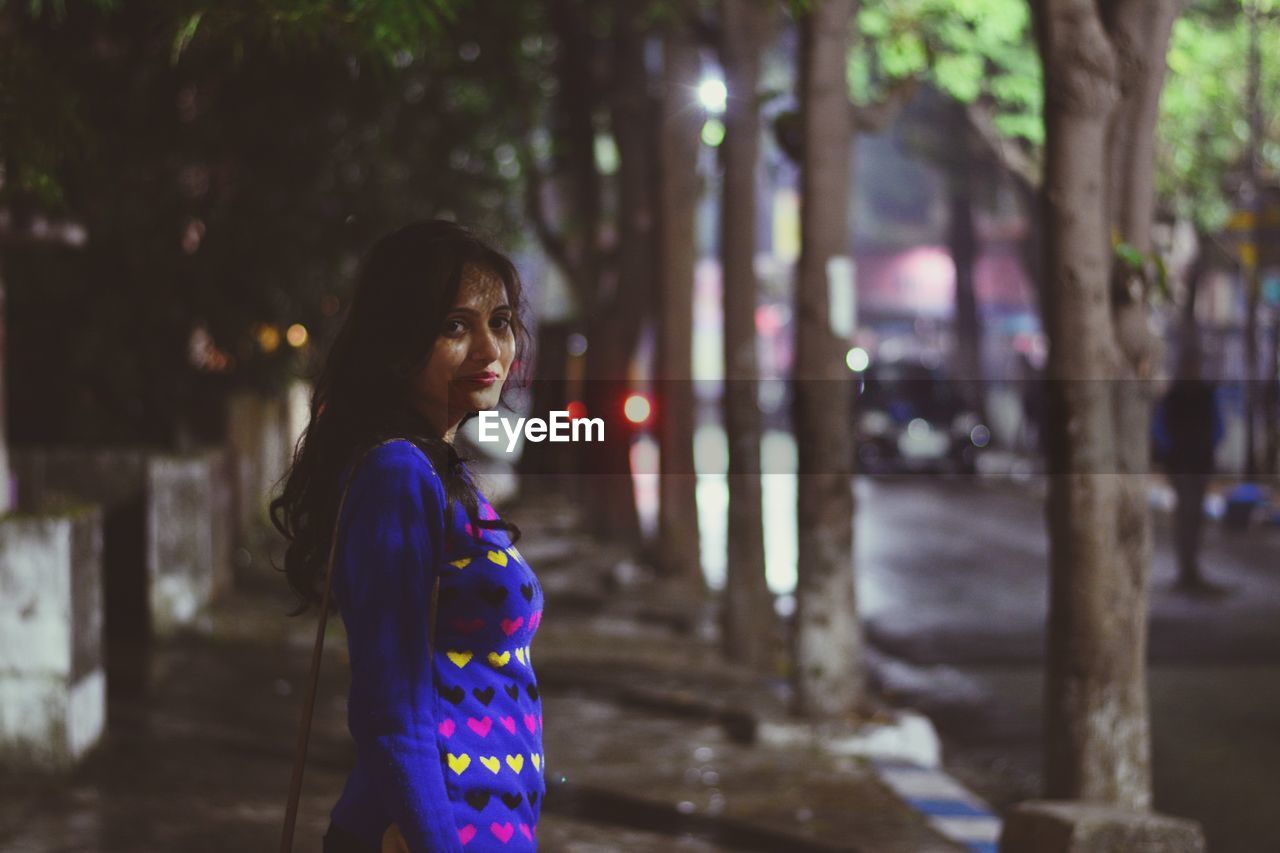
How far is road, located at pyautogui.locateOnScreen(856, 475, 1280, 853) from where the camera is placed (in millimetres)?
9391

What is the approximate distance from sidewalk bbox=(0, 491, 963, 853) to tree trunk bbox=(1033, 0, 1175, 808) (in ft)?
3.95

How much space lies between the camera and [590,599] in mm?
16297

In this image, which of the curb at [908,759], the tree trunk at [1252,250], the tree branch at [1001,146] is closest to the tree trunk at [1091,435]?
the curb at [908,759]

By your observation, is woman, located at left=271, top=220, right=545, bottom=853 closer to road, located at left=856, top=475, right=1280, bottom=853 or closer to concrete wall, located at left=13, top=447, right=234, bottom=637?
road, located at left=856, top=475, right=1280, bottom=853

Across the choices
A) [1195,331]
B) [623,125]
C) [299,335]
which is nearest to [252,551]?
[299,335]

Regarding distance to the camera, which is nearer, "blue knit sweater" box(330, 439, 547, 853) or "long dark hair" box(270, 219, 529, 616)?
"blue knit sweater" box(330, 439, 547, 853)

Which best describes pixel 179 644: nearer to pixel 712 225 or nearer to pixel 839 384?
pixel 839 384

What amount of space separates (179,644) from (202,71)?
489cm

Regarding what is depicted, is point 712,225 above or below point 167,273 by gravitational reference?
above

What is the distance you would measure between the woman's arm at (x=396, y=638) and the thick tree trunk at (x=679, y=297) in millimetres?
12990

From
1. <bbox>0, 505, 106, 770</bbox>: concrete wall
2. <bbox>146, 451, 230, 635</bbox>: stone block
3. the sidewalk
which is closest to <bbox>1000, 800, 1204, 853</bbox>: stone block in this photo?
the sidewalk

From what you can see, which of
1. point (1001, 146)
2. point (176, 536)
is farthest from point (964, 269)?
point (176, 536)

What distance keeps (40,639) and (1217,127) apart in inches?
979
